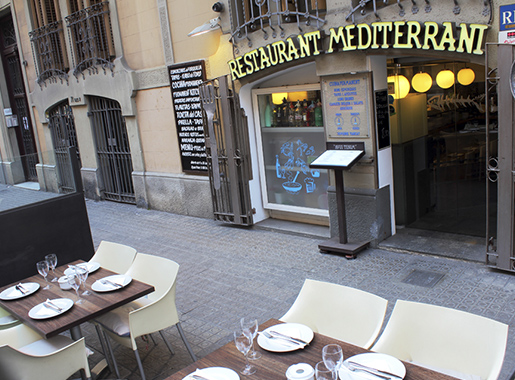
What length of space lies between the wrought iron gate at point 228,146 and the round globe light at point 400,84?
2.58 m

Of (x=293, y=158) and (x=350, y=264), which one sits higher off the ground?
(x=293, y=158)

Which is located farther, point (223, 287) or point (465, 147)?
point (465, 147)

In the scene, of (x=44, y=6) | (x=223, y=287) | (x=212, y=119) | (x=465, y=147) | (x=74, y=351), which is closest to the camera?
(x=74, y=351)

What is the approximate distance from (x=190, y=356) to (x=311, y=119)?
460 cm

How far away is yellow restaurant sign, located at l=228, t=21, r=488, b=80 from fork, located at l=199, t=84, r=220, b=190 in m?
0.89

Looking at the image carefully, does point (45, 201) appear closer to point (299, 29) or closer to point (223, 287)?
point (223, 287)

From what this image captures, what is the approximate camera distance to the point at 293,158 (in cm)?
856

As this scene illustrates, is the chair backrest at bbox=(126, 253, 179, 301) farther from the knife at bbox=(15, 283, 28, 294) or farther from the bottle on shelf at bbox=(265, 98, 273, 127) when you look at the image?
the bottle on shelf at bbox=(265, 98, 273, 127)

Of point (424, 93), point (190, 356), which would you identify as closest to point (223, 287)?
point (190, 356)

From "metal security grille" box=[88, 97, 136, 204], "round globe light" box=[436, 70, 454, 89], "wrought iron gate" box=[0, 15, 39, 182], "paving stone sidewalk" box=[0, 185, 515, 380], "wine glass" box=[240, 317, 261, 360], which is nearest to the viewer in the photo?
"wine glass" box=[240, 317, 261, 360]

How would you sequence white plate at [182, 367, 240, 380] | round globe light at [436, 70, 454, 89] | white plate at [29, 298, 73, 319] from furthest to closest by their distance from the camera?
round globe light at [436, 70, 454, 89], white plate at [29, 298, 73, 319], white plate at [182, 367, 240, 380]

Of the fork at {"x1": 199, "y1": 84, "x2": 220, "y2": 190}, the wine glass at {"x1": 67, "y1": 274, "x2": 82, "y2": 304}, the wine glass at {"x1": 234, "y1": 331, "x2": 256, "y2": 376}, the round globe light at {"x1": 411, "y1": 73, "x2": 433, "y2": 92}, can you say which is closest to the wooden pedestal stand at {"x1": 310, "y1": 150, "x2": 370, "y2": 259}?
the round globe light at {"x1": 411, "y1": 73, "x2": 433, "y2": 92}

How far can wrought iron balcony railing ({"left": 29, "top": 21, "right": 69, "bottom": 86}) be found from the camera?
40.5 feet

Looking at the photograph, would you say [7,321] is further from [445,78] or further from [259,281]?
[445,78]
